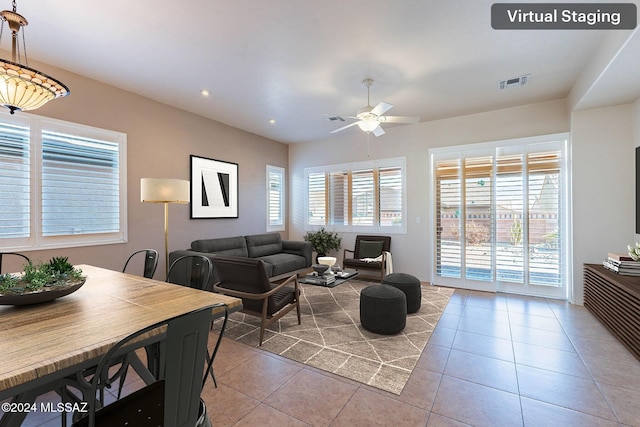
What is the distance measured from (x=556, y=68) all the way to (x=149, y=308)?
4888 mm

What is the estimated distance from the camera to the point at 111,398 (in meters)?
2.14

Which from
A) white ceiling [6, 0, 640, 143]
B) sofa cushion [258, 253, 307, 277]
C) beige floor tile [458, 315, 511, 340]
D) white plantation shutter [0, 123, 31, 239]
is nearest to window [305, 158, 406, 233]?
sofa cushion [258, 253, 307, 277]

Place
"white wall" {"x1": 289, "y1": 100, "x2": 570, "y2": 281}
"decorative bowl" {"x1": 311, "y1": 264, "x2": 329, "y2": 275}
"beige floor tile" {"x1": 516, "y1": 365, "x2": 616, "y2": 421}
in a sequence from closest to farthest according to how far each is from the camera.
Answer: "beige floor tile" {"x1": 516, "y1": 365, "x2": 616, "y2": 421} < "decorative bowl" {"x1": 311, "y1": 264, "x2": 329, "y2": 275} < "white wall" {"x1": 289, "y1": 100, "x2": 570, "y2": 281}

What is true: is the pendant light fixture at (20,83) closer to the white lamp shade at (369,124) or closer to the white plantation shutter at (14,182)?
the white plantation shutter at (14,182)

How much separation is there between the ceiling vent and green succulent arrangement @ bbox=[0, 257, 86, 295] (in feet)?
16.3

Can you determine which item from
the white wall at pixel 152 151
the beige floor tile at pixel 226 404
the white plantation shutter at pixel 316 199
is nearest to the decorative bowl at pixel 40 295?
the beige floor tile at pixel 226 404

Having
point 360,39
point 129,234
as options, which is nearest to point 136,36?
point 360,39

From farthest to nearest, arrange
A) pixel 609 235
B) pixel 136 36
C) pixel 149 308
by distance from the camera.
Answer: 1. pixel 609 235
2. pixel 136 36
3. pixel 149 308

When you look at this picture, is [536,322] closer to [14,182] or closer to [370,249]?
[370,249]

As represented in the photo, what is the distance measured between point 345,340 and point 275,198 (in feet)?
14.6

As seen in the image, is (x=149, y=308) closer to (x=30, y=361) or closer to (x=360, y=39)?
(x=30, y=361)

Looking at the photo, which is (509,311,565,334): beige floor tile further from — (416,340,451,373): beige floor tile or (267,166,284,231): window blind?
(267,166,284,231): window blind

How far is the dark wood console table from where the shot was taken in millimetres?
2760

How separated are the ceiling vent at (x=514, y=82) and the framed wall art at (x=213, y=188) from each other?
475cm
